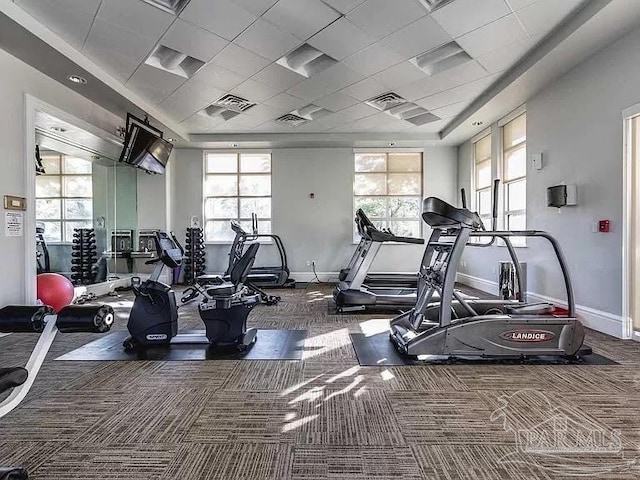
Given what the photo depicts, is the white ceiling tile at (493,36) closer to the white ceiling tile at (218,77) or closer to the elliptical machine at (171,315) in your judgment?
the white ceiling tile at (218,77)

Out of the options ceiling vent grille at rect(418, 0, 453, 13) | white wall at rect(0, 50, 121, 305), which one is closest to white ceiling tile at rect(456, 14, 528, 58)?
ceiling vent grille at rect(418, 0, 453, 13)

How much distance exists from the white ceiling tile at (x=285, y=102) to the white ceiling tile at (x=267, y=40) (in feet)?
4.16

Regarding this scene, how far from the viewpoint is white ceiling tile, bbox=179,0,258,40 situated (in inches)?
133

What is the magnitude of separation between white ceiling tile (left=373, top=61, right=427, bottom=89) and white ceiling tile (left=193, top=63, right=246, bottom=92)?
1766mm

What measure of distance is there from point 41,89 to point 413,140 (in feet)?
19.7

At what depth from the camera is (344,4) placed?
3.39 meters

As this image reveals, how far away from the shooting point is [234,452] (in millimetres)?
1778

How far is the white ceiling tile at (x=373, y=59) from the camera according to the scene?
423 centimetres

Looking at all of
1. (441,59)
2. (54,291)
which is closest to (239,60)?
(441,59)

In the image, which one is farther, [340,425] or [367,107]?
[367,107]

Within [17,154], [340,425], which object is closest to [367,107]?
[17,154]

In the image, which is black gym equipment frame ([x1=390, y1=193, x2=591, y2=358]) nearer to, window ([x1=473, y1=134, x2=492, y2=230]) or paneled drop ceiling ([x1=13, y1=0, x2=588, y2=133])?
paneled drop ceiling ([x1=13, y1=0, x2=588, y2=133])

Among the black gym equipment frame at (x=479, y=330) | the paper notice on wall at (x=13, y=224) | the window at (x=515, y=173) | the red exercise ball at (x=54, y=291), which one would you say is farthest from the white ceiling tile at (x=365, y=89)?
the red exercise ball at (x=54, y=291)

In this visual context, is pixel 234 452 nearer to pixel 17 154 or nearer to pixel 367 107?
pixel 17 154
